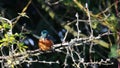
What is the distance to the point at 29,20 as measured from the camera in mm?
6445

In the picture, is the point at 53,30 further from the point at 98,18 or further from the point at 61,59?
the point at 98,18

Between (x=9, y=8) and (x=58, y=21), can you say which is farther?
(x=9, y=8)

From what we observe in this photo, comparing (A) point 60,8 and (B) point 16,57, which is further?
(A) point 60,8

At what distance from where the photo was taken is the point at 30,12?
6422mm

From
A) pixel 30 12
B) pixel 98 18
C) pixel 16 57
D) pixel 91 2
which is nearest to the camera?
pixel 16 57

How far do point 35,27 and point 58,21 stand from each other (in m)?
0.62

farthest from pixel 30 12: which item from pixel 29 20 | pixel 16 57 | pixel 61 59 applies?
pixel 16 57

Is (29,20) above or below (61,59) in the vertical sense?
above

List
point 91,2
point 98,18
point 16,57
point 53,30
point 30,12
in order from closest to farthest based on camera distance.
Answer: point 16,57 → point 98,18 → point 91,2 → point 53,30 → point 30,12

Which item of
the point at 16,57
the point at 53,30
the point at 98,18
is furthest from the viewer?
the point at 53,30

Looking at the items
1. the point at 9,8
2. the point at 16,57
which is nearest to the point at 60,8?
the point at 9,8

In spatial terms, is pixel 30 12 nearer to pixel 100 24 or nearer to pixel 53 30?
pixel 53 30

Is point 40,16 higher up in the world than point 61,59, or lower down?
higher up

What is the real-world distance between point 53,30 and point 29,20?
544mm
